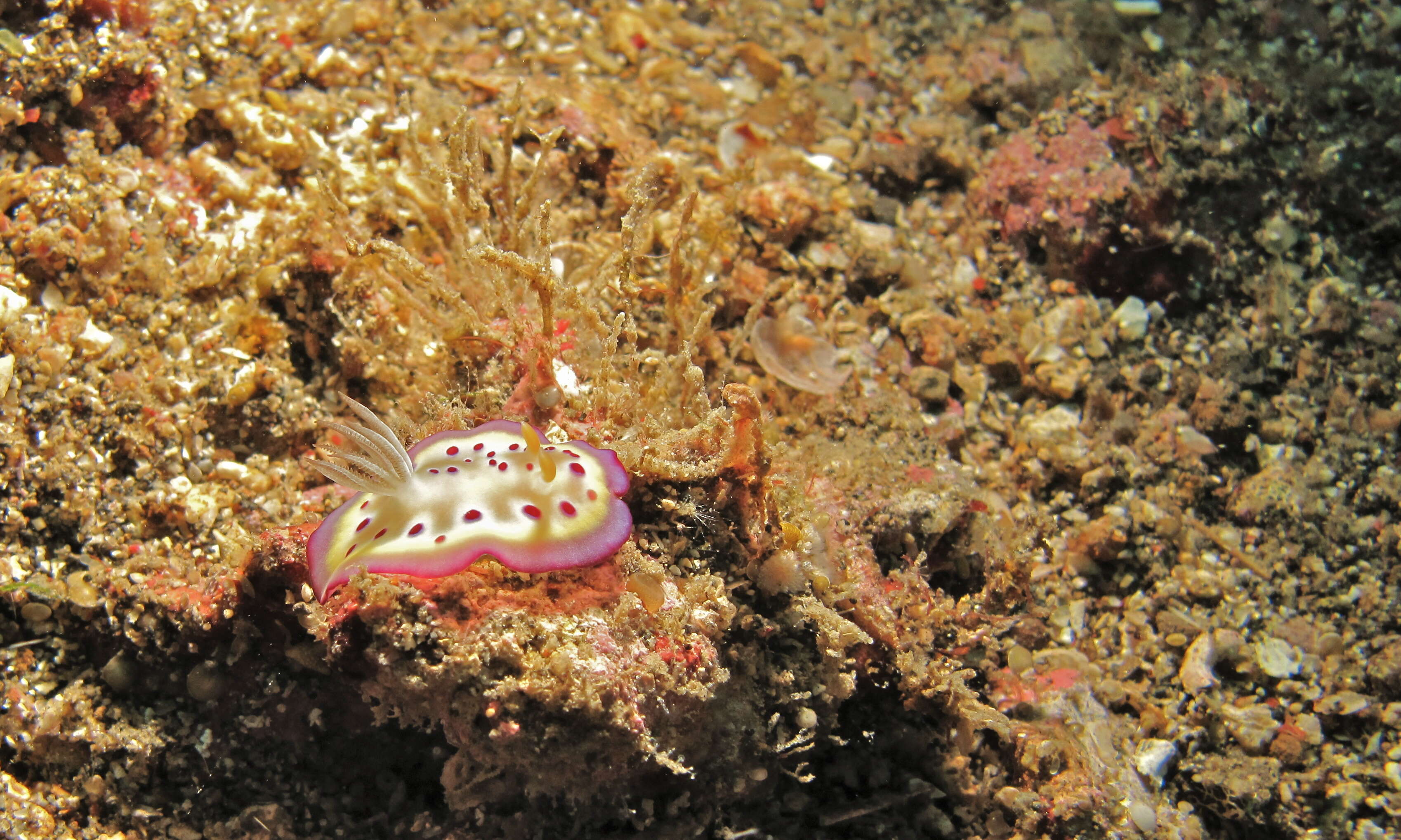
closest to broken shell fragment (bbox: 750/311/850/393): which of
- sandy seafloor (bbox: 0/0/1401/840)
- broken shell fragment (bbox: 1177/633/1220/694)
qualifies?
sandy seafloor (bbox: 0/0/1401/840)

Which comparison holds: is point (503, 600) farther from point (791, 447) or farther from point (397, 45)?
point (397, 45)

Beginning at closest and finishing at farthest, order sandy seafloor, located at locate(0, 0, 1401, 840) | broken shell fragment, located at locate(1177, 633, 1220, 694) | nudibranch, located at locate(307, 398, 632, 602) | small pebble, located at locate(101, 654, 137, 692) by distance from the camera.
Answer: nudibranch, located at locate(307, 398, 632, 602) < sandy seafloor, located at locate(0, 0, 1401, 840) < small pebble, located at locate(101, 654, 137, 692) < broken shell fragment, located at locate(1177, 633, 1220, 694)

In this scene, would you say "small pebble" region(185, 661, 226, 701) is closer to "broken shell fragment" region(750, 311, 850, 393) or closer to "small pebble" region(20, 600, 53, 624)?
"small pebble" region(20, 600, 53, 624)

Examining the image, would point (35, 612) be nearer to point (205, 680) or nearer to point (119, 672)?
point (119, 672)

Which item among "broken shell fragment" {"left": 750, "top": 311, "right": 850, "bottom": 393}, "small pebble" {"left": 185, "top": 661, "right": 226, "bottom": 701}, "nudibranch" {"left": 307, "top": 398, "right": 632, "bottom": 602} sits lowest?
"small pebble" {"left": 185, "top": 661, "right": 226, "bottom": 701}

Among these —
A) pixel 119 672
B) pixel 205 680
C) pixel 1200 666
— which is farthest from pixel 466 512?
pixel 1200 666

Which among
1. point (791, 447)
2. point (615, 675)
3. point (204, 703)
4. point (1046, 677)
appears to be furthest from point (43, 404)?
point (1046, 677)
